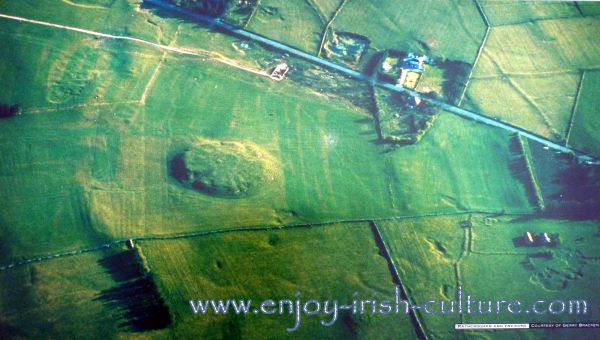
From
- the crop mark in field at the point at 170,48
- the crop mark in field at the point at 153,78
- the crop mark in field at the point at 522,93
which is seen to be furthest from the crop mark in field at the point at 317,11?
the crop mark in field at the point at 522,93

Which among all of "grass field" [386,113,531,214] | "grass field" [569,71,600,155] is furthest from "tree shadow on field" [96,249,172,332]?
"grass field" [569,71,600,155]

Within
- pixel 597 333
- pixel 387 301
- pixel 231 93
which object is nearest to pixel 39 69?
pixel 231 93

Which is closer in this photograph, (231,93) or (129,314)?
(129,314)

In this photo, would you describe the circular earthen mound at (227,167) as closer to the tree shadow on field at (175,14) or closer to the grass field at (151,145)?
the grass field at (151,145)

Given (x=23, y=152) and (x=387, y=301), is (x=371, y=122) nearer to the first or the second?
(x=387, y=301)

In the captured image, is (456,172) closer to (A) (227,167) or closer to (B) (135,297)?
(A) (227,167)
